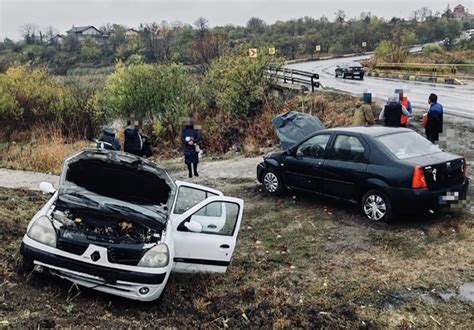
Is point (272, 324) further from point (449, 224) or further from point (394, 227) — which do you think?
point (449, 224)

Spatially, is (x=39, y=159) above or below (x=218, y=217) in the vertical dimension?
below

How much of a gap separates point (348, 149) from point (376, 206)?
1.16m

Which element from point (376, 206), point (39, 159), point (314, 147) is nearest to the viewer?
point (376, 206)

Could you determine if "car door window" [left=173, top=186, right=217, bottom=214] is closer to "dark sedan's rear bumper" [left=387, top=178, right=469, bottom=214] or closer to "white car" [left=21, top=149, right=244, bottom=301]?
"white car" [left=21, top=149, right=244, bottom=301]

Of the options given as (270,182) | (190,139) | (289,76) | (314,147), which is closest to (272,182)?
(270,182)

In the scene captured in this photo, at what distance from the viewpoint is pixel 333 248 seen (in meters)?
7.34

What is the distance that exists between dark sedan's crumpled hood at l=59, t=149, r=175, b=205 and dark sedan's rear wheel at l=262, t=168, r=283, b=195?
3.71m

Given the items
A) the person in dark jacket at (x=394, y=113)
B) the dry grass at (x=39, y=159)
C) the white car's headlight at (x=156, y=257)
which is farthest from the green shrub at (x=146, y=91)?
the white car's headlight at (x=156, y=257)

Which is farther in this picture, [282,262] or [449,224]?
[449,224]

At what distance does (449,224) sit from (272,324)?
423 centimetres

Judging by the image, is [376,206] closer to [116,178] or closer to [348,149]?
[348,149]

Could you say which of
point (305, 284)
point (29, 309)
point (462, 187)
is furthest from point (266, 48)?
point (29, 309)

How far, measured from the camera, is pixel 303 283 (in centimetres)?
616

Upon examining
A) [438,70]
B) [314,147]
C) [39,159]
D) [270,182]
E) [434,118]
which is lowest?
[39,159]
